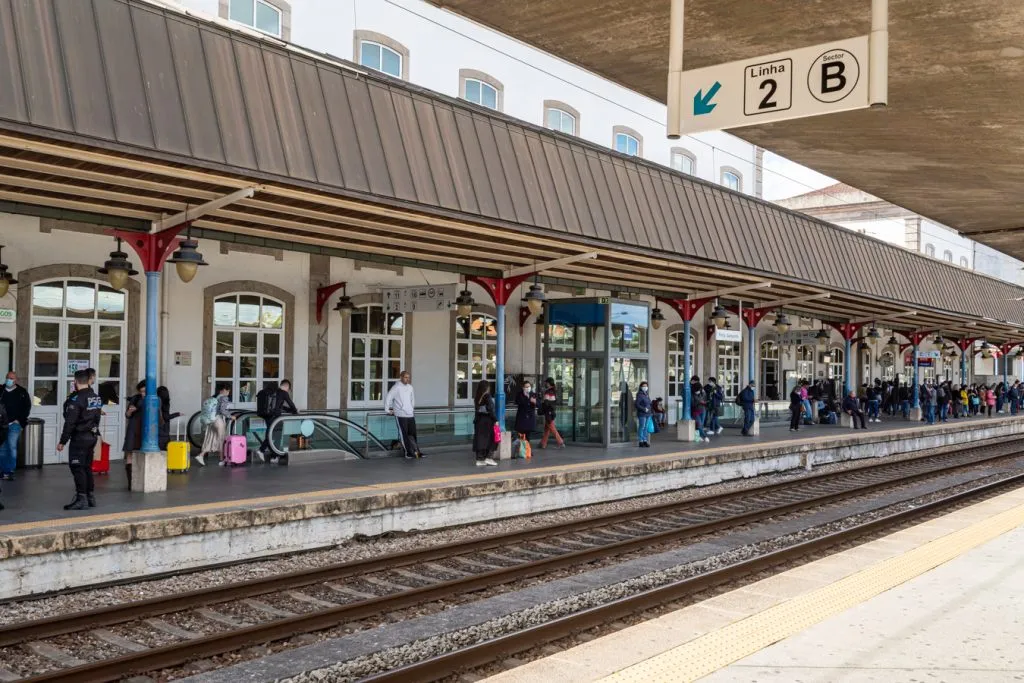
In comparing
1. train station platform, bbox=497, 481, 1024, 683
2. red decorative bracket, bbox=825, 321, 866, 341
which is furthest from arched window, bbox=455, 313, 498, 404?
red decorative bracket, bbox=825, 321, 866, 341

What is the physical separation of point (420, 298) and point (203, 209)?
636 cm

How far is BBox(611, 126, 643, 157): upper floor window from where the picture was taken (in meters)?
28.3

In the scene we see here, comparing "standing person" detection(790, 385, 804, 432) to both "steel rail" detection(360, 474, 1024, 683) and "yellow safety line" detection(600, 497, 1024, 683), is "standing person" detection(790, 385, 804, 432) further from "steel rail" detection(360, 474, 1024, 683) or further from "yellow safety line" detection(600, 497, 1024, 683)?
"yellow safety line" detection(600, 497, 1024, 683)

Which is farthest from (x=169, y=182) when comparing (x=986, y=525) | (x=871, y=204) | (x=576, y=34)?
(x=871, y=204)

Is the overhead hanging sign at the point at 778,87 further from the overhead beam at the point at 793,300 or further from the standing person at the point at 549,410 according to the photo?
the overhead beam at the point at 793,300

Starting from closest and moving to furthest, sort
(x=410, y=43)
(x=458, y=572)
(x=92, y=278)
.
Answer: (x=458, y=572)
(x=92, y=278)
(x=410, y=43)

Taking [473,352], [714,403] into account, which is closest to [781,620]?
[473,352]

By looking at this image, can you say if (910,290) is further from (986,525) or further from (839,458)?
(986,525)

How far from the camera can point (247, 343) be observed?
1598cm

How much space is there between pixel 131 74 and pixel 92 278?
19.6ft

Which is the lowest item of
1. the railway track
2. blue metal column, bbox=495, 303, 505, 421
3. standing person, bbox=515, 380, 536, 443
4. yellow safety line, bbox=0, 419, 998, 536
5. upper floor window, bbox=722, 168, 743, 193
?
the railway track

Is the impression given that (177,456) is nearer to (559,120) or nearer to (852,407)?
(559,120)

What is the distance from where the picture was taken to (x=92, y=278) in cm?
1371

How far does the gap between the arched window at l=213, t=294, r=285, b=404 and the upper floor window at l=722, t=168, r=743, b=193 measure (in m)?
21.0
